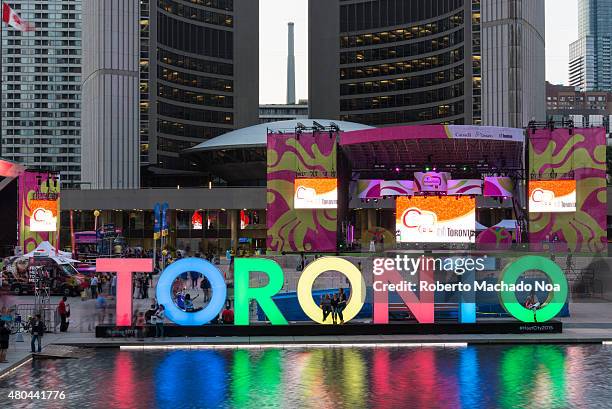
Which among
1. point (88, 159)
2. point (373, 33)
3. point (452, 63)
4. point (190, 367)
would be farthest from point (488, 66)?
point (190, 367)

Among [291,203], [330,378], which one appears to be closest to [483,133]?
[291,203]

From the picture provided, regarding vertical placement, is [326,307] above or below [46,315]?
above

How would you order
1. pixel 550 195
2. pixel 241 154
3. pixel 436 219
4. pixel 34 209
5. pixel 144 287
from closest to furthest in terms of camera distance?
pixel 144 287 < pixel 550 195 < pixel 436 219 < pixel 34 209 < pixel 241 154

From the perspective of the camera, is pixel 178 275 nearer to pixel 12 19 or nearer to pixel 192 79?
pixel 12 19

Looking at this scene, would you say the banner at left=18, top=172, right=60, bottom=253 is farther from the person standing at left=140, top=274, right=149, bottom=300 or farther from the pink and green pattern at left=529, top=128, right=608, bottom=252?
the pink and green pattern at left=529, top=128, right=608, bottom=252

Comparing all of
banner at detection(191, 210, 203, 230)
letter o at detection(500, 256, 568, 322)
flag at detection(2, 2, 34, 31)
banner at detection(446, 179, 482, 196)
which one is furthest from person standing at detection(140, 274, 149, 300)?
banner at detection(191, 210, 203, 230)

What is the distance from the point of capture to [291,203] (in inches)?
2537

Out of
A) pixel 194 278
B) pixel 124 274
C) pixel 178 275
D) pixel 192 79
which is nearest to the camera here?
pixel 124 274

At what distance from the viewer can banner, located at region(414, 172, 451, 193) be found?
62.8 m

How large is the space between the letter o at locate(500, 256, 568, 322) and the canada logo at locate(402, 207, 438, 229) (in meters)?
31.0

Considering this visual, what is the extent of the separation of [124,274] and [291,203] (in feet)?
113

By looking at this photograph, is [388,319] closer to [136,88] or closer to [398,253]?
[398,253]

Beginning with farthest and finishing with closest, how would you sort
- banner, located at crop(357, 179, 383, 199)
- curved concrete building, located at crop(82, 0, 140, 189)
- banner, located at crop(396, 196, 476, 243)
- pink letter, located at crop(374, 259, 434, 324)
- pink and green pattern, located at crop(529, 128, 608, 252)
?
1. curved concrete building, located at crop(82, 0, 140, 189)
2. banner, located at crop(357, 179, 383, 199)
3. banner, located at crop(396, 196, 476, 243)
4. pink and green pattern, located at crop(529, 128, 608, 252)
5. pink letter, located at crop(374, 259, 434, 324)

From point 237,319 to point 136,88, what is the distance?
95.7 metres
